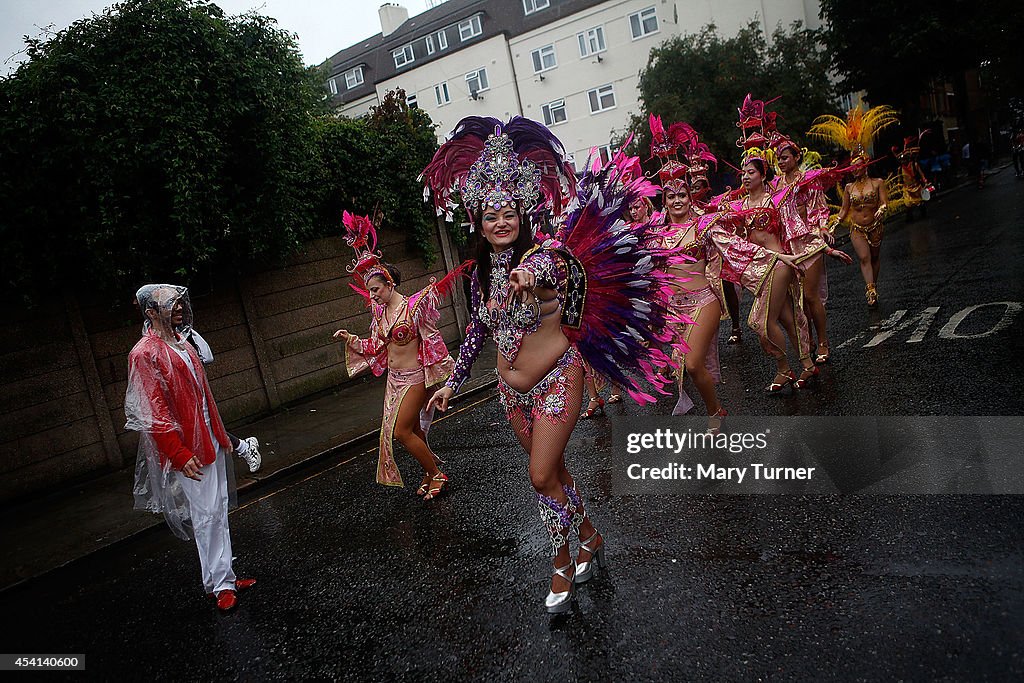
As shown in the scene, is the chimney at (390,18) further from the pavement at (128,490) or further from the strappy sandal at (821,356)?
the strappy sandal at (821,356)

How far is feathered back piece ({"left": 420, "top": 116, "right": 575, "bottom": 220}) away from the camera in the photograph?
11.3 ft

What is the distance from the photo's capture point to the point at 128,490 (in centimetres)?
756

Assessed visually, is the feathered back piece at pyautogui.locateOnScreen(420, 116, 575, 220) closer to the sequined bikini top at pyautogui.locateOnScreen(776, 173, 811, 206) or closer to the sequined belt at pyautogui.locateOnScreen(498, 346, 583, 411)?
the sequined belt at pyautogui.locateOnScreen(498, 346, 583, 411)

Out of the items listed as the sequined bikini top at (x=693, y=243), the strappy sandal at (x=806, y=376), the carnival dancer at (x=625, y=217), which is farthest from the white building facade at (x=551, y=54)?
the sequined bikini top at (x=693, y=243)

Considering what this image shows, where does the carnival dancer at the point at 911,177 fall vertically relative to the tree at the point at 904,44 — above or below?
below

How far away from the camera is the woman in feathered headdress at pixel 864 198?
9.66 metres

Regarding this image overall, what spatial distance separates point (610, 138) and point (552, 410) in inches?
1295

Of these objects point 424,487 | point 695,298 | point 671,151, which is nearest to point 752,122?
point 671,151

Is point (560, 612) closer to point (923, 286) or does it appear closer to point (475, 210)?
point (475, 210)

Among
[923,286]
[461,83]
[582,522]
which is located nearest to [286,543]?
[582,522]

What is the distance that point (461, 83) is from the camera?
3853cm

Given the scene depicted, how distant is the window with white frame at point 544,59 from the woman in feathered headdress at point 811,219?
101 ft

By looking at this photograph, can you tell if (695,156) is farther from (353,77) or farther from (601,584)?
(353,77)

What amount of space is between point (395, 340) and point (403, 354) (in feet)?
0.46
